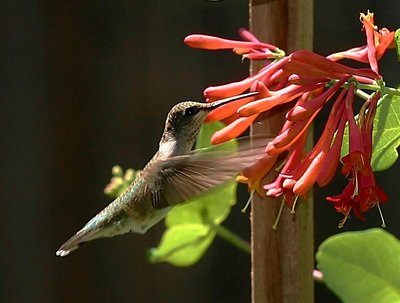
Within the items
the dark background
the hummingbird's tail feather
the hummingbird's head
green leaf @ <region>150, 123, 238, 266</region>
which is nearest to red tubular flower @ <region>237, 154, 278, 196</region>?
the hummingbird's head

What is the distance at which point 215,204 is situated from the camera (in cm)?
145

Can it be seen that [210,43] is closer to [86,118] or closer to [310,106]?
[310,106]

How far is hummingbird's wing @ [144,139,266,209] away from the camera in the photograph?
883 millimetres

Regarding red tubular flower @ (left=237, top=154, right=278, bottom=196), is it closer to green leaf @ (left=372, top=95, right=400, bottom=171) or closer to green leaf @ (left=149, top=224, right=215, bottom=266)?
green leaf @ (left=372, top=95, right=400, bottom=171)

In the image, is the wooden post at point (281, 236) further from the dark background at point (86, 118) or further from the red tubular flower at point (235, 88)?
the dark background at point (86, 118)

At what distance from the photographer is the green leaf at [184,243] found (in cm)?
149

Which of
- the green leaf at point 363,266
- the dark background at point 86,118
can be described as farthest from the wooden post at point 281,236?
the dark background at point 86,118

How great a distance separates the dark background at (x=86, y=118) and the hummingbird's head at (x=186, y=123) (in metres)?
1.70

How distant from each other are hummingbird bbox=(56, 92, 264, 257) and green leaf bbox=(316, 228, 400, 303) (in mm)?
212

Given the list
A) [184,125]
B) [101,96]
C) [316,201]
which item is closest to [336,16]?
[316,201]

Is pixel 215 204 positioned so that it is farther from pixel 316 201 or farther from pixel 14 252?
pixel 14 252

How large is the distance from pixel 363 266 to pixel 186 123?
0.95 feet

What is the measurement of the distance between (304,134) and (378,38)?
0.13 m

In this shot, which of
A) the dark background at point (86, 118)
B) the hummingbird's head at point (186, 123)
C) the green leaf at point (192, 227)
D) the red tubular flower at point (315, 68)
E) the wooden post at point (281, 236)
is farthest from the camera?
the dark background at point (86, 118)
